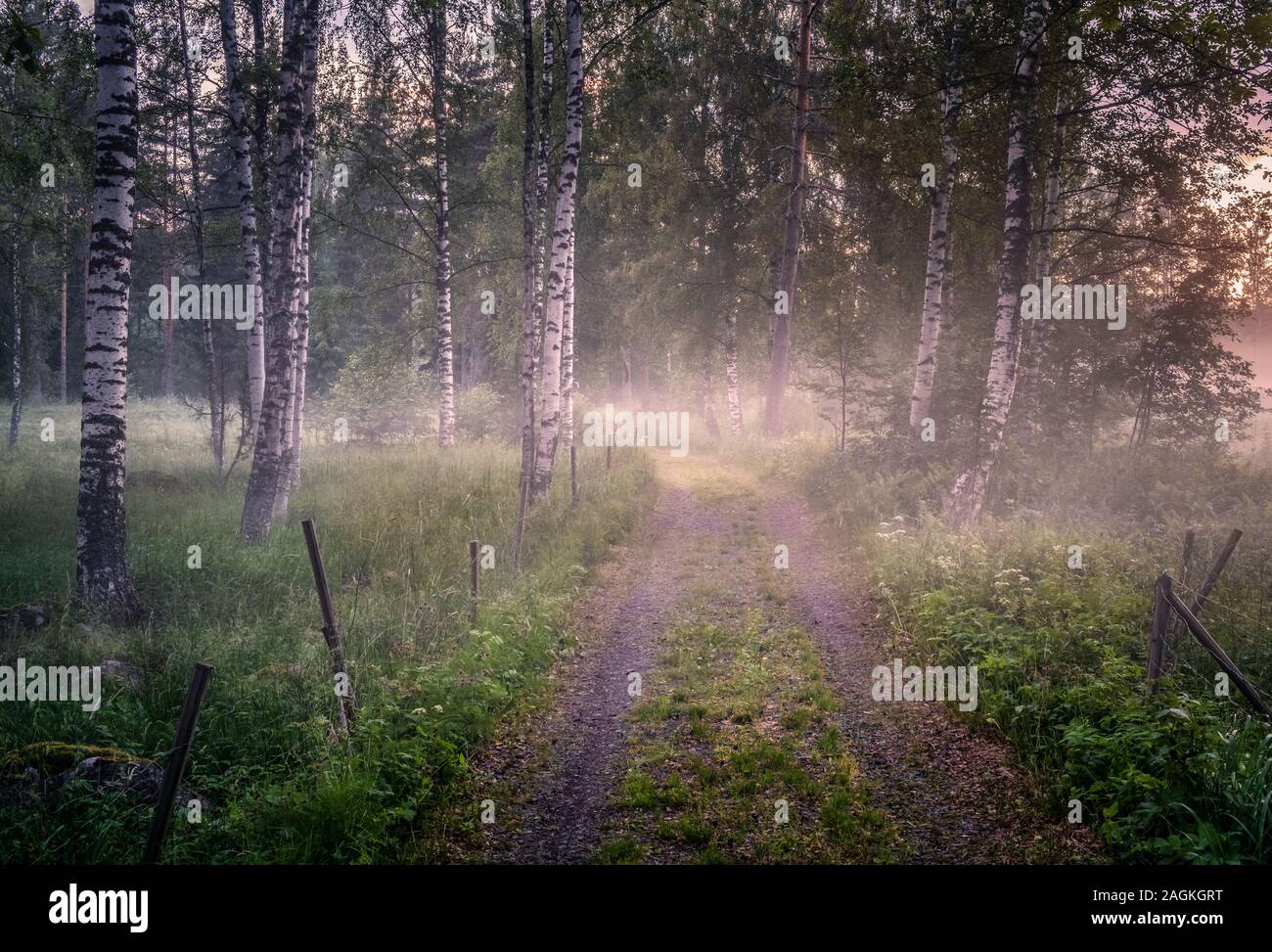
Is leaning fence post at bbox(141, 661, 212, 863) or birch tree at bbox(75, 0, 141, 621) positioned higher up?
birch tree at bbox(75, 0, 141, 621)

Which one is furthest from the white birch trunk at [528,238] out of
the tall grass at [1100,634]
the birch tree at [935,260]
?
the birch tree at [935,260]

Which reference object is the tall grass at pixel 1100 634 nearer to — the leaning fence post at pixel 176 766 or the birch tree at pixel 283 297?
the leaning fence post at pixel 176 766

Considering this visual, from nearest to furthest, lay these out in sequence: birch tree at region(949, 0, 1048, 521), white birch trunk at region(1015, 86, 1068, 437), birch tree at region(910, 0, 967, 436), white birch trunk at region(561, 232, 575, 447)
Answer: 1. birch tree at region(949, 0, 1048, 521)
2. birch tree at region(910, 0, 967, 436)
3. white birch trunk at region(1015, 86, 1068, 437)
4. white birch trunk at region(561, 232, 575, 447)

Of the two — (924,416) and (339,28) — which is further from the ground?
(339,28)

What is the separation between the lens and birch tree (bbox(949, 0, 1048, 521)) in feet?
35.4

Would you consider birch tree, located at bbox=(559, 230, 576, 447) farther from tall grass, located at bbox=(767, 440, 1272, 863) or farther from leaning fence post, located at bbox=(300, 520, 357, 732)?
leaning fence post, located at bbox=(300, 520, 357, 732)

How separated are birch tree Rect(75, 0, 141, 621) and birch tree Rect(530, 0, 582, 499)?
7.76 metres

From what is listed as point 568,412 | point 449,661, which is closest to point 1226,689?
point 449,661

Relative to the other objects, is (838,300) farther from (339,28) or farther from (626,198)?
(339,28)

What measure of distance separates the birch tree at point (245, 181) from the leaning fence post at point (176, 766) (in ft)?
37.5

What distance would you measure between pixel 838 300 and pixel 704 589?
1170cm

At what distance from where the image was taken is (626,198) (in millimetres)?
24297

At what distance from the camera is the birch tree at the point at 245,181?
512 inches

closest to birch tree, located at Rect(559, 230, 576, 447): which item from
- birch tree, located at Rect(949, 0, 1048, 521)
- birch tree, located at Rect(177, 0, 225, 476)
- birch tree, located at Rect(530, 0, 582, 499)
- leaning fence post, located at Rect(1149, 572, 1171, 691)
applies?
birch tree, located at Rect(530, 0, 582, 499)
